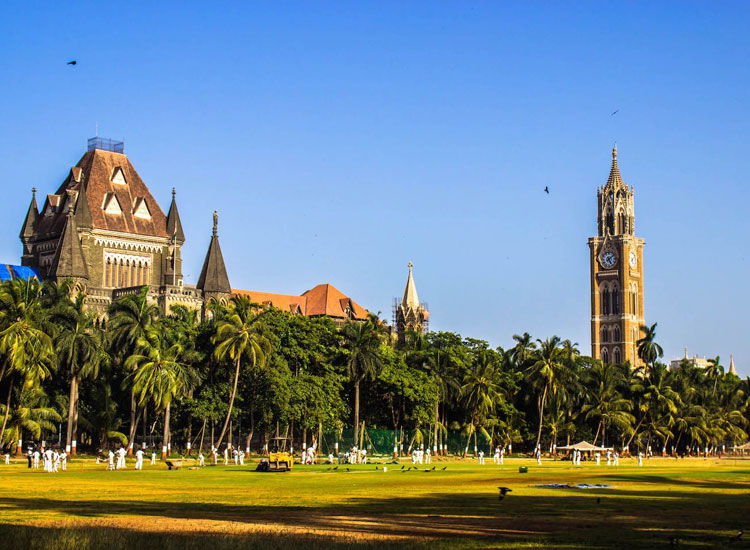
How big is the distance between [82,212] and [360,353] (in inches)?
1619

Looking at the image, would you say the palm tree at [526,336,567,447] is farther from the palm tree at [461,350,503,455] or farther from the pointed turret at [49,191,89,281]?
the pointed turret at [49,191,89,281]

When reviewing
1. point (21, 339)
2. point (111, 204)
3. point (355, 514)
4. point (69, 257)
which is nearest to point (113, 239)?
point (111, 204)

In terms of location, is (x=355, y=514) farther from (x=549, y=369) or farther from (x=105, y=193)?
(x=105, y=193)

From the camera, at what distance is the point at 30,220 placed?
416 feet

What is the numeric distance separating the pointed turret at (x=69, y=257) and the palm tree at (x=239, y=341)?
1297 inches

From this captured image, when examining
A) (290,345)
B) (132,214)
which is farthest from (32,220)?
(290,345)

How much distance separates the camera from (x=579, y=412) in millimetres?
118938

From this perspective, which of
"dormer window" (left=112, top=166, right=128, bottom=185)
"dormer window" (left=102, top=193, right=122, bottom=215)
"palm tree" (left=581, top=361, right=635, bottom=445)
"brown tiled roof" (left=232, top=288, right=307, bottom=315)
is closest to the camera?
"palm tree" (left=581, top=361, right=635, bottom=445)

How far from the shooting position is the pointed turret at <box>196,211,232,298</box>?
123562 millimetres

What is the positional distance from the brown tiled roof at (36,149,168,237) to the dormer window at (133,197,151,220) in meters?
0.37

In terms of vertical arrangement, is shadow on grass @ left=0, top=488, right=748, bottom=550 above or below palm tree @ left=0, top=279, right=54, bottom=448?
below

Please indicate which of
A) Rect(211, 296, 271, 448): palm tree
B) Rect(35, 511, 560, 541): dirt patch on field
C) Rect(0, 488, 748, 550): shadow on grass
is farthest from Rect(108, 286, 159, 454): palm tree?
Rect(35, 511, 560, 541): dirt patch on field

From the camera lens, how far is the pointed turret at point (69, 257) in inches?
4466

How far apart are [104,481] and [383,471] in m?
20.1
